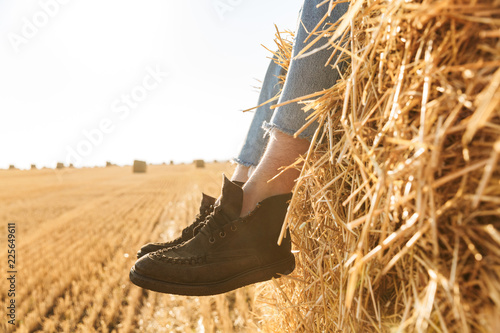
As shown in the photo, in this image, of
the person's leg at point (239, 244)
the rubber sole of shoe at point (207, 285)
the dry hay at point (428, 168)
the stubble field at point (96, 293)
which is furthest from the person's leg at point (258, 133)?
the stubble field at point (96, 293)

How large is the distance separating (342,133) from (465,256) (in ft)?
1.44

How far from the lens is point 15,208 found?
6.00 m

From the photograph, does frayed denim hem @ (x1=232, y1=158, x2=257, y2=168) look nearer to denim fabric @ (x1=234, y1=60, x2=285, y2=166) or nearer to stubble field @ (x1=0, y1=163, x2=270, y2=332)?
denim fabric @ (x1=234, y1=60, x2=285, y2=166)

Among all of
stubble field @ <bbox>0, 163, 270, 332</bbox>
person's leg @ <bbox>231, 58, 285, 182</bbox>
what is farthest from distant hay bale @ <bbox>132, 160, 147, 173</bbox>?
person's leg @ <bbox>231, 58, 285, 182</bbox>

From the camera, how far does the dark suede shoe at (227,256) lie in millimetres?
1049

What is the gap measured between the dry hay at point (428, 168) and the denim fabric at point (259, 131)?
20.3 inches

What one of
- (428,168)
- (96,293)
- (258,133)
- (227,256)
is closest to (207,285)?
(227,256)

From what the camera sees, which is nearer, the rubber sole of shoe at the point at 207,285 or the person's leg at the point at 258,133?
the rubber sole of shoe at the point at 207,285

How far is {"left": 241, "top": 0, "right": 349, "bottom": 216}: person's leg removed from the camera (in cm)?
96

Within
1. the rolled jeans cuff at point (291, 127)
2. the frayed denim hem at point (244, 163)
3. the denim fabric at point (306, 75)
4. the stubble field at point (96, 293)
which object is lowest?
the stubble field at point (96, 293)

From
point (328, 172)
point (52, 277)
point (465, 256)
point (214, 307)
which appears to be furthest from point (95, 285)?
point (465, 256)

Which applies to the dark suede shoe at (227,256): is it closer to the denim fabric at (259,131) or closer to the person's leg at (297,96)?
the person's leg at (297,96)

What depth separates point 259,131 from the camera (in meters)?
1.35

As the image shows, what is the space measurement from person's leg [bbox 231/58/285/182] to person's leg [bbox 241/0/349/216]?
271 millimetres
